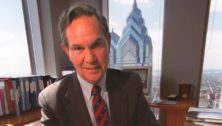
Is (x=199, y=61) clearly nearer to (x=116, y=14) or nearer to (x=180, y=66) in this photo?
(x=180, y=66)

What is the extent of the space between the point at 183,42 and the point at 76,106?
1542mm

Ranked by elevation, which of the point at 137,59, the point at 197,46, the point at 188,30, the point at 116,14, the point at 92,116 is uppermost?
the point at 116,14

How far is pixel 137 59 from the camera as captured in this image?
2.40 metres

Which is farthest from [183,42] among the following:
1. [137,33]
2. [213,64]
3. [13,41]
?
[13,41]

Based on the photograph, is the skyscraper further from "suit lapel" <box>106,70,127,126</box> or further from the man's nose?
the man's nose

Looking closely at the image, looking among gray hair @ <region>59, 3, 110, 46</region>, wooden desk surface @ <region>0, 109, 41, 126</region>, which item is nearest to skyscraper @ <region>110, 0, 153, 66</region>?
wooden desk surface @ <region>0, 109, 41, 126</region>

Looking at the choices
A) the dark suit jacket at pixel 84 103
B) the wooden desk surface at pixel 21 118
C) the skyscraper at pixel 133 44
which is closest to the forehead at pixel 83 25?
the dark suit jacket at pixel 84 103

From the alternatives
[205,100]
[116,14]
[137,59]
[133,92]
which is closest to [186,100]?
[205,100]

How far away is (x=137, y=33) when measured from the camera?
92.7 inches

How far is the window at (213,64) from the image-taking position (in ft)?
6.58

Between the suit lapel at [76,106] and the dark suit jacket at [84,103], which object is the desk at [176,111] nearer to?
the dark suit jacket at [84,103]

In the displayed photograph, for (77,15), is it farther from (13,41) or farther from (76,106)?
(13,41)

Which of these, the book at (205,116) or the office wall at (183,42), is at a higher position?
the office wall at (183,42)

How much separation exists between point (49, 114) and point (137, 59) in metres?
1.60
